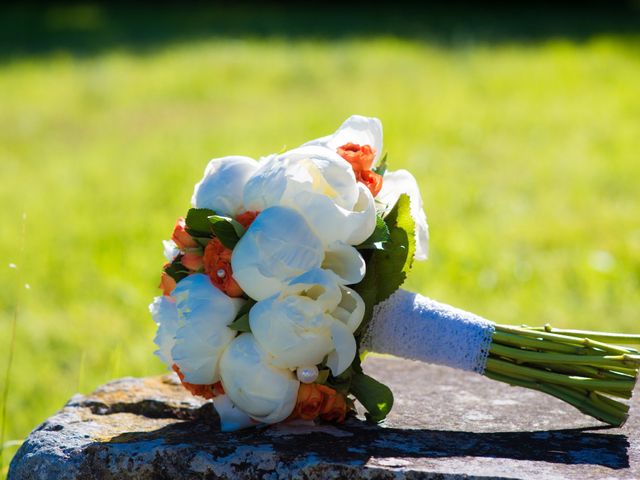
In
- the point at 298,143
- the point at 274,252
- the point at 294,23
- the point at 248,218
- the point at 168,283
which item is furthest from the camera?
the point at 294,23

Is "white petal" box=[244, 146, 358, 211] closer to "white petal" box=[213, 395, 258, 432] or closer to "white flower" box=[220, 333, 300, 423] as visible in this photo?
"white flower" box=[220, 333, 300, 423]

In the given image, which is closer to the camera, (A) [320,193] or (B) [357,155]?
(A) [320,193]

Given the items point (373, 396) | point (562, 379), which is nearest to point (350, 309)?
point (373, 396)

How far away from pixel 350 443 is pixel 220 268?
39 cm

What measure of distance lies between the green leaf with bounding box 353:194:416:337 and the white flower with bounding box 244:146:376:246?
0.09 meters

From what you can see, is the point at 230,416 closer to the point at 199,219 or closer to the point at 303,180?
the point at 199,219

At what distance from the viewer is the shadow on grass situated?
966 cm

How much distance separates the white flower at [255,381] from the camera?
1671mm

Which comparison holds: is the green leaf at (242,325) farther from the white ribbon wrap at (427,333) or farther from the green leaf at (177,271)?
the white ribbon wrap at (427,333)

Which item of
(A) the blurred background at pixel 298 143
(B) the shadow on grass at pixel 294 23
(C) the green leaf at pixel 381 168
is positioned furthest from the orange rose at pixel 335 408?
(B) the shadow on grass at pixel 294 23

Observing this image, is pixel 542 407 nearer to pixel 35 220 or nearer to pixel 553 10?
pixel 35 220

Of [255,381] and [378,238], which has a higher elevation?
[378,238]

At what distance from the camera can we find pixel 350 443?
171 centimetres

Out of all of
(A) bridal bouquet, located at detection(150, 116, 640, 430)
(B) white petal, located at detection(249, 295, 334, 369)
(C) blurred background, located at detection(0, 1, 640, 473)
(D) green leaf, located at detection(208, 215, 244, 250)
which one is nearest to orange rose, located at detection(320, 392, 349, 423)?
(A) bridal bouquet, located at detection(150, 116, 640, 430)
